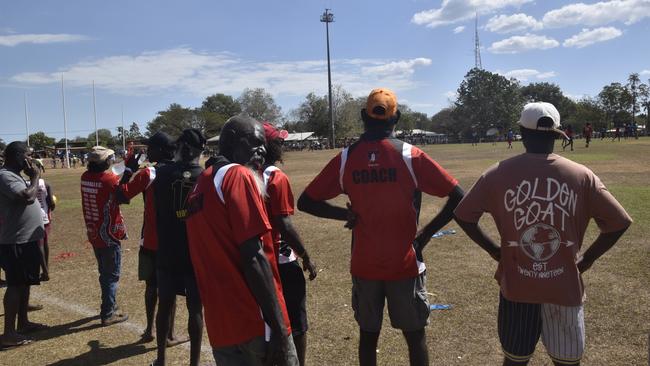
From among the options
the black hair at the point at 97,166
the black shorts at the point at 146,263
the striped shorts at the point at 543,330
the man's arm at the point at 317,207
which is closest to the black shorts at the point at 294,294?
the man's arm at the point at 317,207

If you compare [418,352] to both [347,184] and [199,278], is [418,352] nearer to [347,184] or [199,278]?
[347,184]

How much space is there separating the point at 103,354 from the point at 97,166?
2.06 m

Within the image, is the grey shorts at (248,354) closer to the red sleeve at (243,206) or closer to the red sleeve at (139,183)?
the red sleeve at (243,206)

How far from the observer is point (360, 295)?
340cm

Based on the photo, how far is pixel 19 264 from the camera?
524 cm

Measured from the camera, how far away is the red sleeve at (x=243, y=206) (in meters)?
2.23

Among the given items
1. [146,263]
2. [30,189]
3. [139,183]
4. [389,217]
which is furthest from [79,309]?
[389,217]

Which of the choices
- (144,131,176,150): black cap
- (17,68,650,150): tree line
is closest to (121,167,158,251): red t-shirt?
(144,131,176,150): black cap

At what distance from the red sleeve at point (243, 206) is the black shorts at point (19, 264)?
411 centimetres

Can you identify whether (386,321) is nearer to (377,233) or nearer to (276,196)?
(377,233)

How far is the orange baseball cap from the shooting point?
3.32 metres

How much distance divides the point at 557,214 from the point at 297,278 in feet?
6.08

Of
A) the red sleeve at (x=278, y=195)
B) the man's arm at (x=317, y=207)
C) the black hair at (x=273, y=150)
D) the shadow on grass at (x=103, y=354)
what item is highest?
the black hair at (x=273, y=150)

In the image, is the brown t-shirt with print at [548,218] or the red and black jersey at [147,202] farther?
the red and black jersey at [147,202]
